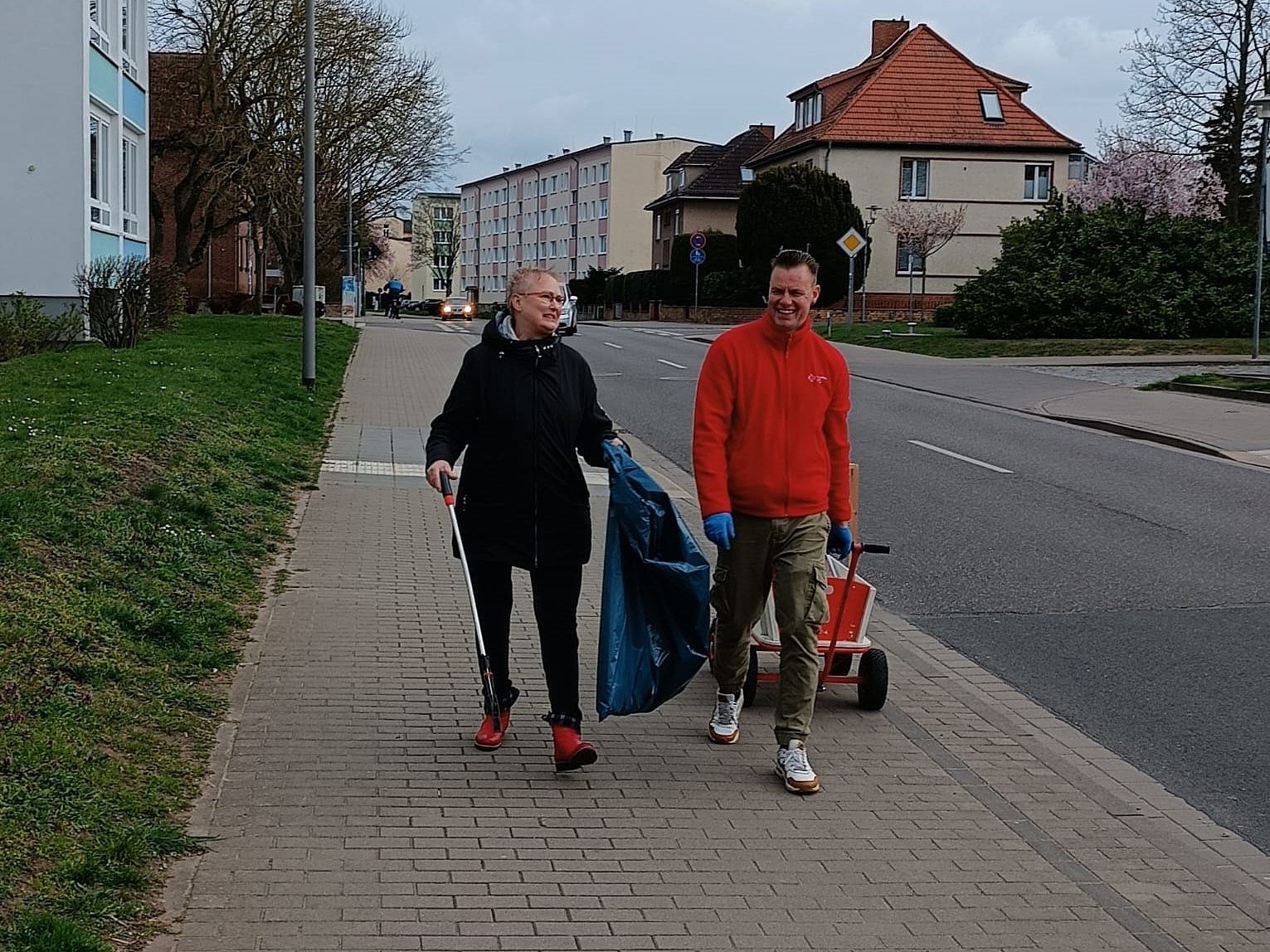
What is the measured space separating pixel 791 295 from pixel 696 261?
51.9 m

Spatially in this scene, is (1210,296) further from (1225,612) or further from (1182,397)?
(1225,612)

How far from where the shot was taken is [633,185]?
110000 millimetres

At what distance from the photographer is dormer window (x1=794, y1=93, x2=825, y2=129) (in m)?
67.6

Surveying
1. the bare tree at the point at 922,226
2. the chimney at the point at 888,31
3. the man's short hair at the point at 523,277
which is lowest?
the man's short hair at the point at 523,277

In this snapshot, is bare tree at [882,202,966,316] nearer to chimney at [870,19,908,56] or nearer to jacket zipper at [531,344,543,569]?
chimney at [870,19,908,56]

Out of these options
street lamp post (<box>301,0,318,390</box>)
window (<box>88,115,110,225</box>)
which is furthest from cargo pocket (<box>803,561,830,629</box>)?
window (<box>88,115,110,225</box>)

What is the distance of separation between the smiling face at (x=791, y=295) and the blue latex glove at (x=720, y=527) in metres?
0.70

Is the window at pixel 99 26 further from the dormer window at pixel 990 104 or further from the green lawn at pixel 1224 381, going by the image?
the dormer window at pixel 990 104

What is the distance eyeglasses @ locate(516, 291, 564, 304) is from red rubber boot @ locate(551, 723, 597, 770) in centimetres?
148

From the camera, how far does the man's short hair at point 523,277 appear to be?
5.46 meters

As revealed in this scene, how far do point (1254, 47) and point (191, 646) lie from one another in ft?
A: 139

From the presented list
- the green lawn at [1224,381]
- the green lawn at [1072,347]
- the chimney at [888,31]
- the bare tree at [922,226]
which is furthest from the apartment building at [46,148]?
the chimney at [888,31]

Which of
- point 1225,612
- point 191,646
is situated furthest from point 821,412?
point 1225,612

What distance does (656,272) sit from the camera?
227ft
